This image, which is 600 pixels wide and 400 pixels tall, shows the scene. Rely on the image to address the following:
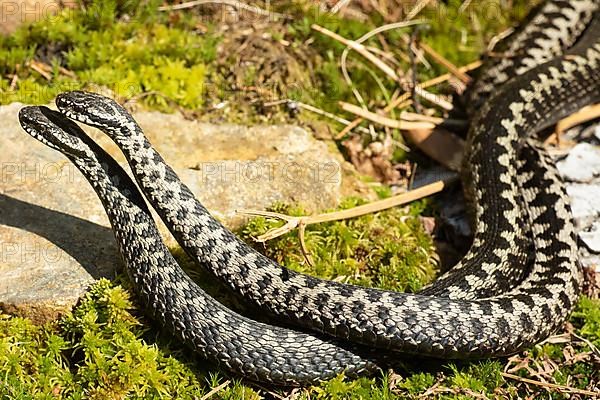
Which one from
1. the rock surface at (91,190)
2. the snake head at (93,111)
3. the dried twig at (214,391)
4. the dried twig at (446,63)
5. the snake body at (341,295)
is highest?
the snake head at (93,111)

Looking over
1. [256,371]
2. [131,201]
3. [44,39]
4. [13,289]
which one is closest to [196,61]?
[44,39]

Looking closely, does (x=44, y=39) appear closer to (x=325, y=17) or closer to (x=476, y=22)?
(x=325, y=17)

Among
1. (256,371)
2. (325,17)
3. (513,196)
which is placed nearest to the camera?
(256,371)

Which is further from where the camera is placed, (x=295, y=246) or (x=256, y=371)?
(x=295, y=246)

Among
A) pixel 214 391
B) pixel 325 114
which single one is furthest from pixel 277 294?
pixel 325 114

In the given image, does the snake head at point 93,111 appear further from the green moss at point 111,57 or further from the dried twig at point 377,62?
the dried twig at point 377,62

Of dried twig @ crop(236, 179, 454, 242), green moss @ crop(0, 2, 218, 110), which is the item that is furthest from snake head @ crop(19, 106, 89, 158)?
green moss @ crop(0, 2, 218, 110)

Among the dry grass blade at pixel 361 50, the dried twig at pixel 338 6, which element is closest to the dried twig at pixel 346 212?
the dry grass blade at pixel 361 50
